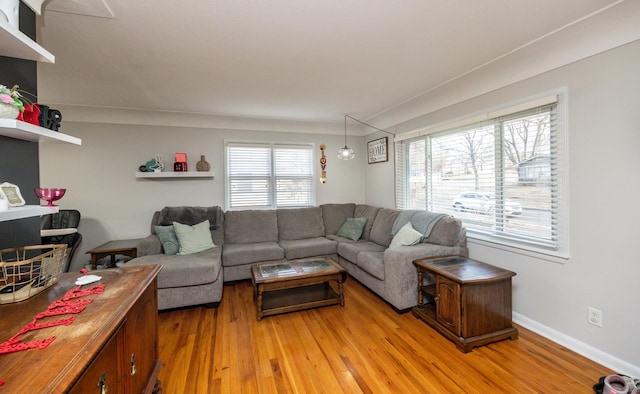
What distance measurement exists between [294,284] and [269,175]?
2276mm

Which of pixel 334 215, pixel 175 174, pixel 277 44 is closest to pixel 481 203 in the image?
pixel 334 215

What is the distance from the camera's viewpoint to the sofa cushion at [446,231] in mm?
2988

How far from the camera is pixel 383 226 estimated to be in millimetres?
3932

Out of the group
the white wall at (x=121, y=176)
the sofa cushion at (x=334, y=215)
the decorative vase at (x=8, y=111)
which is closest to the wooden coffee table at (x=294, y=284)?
the sofa cushion at (x=334, y=215)

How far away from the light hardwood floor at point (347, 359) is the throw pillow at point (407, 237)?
758 mm

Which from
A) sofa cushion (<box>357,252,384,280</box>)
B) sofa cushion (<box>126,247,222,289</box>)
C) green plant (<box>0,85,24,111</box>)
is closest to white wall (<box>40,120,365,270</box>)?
sofa cushion (<box>126,247,222,289</box>)

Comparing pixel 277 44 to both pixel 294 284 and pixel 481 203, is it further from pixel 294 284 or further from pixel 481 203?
pixel 481 203

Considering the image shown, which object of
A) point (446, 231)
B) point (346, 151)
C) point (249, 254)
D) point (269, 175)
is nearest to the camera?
point (446, 231)

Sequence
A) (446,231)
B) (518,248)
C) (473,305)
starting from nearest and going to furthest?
(473,305) < (518,248) < (446,231)

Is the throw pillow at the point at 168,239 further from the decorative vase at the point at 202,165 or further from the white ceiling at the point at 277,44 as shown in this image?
the white ceiling at the point at 277,44

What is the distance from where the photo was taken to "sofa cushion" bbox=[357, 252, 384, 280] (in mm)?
3002

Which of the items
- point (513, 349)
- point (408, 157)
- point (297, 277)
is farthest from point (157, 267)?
point (408, 157)

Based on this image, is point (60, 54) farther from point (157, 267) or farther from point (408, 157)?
point (408, 157)

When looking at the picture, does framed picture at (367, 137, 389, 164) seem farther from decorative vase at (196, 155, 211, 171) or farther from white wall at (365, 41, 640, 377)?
decorative vase at (196, 155, 211, 171)
